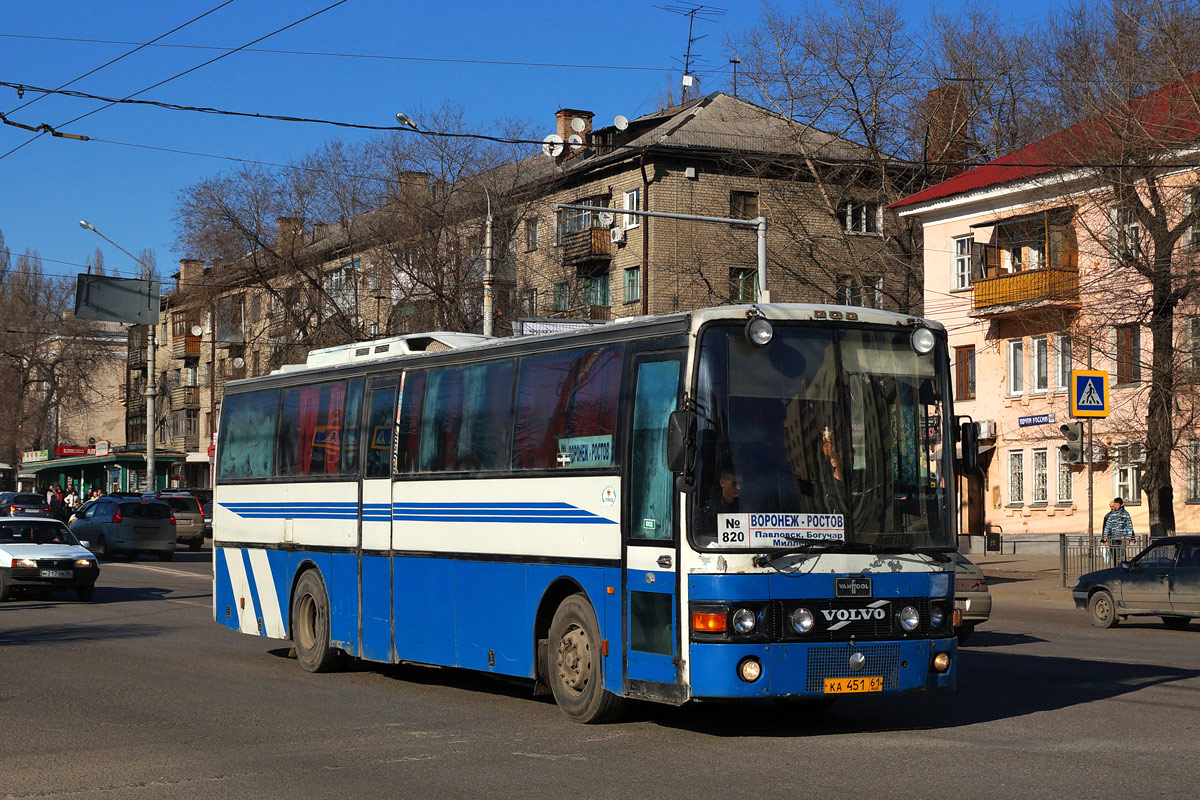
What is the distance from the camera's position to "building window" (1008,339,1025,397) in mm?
44219

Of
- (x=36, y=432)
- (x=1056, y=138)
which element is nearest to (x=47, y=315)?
(x=36, y=432)

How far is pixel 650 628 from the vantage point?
34.8 feet

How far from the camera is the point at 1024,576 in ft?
108

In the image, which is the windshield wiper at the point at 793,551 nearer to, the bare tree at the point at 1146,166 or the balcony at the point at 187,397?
the bare tree at the point at 1146,166

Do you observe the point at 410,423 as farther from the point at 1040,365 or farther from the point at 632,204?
the point at 632,204

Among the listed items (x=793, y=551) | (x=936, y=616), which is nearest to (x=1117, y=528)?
(x=936, y=616)

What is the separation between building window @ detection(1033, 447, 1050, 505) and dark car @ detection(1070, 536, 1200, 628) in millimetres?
21419

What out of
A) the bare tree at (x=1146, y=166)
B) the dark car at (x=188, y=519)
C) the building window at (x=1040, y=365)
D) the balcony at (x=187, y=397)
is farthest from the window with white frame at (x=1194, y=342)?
the balcony at (x=187, y=397)

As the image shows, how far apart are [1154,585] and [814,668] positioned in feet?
42.4

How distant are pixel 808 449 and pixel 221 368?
2973 inches

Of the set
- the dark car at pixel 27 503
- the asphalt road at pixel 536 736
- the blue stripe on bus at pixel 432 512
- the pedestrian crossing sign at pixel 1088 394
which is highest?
the pedestrian crossing sign at pixel 1088 394

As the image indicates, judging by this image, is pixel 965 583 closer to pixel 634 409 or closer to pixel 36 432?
pixel 634 409

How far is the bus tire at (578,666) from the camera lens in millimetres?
11117

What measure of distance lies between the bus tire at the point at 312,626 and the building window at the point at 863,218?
1576 inches
